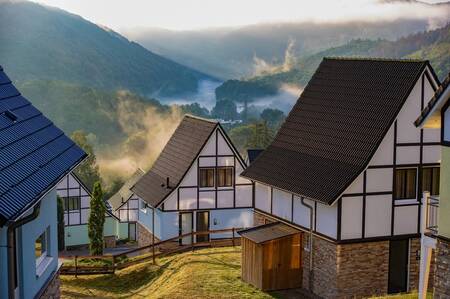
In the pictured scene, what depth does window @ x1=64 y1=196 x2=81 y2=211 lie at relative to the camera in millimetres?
44500

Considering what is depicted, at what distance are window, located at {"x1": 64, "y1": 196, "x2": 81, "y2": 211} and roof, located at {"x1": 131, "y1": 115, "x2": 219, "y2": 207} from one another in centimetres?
1039

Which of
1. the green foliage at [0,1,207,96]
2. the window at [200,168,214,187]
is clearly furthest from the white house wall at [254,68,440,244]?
the green foliage at [0,1,207,96]

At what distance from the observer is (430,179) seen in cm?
2369

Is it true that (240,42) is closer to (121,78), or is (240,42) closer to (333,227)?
(121,78)

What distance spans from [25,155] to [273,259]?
11.8 m

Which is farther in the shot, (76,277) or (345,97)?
(76,277)

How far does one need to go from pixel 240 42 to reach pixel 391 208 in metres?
131

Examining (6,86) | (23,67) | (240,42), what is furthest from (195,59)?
(6,86)

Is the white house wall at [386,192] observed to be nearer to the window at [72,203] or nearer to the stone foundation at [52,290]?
the stone foundation at [52,290]

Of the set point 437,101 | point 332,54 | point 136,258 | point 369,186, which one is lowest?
point 136,258

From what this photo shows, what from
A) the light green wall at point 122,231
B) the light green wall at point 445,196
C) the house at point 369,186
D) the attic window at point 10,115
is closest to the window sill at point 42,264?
the attic window at point 10,115

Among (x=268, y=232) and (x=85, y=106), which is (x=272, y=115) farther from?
(x=268, y=232)

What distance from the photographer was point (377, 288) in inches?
915

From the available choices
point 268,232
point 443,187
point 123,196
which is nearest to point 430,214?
point 443,187
